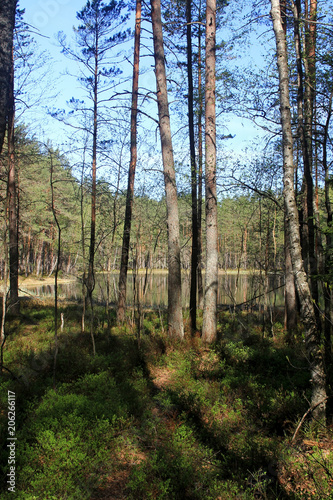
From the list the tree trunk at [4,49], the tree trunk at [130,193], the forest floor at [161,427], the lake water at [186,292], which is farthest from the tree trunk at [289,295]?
the tree trunk at [4,49]

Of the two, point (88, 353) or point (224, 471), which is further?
point (88, 353)

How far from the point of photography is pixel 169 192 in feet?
29.4

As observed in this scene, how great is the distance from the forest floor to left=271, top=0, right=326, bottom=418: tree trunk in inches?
11.0

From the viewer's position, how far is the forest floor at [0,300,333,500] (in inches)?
132

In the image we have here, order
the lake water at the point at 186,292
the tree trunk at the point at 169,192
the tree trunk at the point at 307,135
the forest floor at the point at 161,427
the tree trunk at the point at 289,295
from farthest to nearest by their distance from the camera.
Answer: the tree trunk at the point at 289,295 → the lake water at the point at 186,292 → the tree trunk at the point at 169,192 → the tree trunk at the point at 307,135 → the forest floor at the point at 161,427

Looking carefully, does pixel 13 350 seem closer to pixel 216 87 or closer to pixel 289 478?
pixel 289 478

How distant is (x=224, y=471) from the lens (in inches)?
140

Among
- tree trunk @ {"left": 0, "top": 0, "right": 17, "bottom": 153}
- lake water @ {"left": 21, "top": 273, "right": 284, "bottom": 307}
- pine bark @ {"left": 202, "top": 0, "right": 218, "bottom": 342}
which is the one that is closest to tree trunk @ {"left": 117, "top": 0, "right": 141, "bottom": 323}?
lake water @ {"left": 21, "top": 273, "right": 284, "bottom": 307}

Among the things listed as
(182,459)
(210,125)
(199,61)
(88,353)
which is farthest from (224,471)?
(199,61)

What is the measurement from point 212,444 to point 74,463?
184cm

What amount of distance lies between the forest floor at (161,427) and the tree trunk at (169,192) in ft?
4.44

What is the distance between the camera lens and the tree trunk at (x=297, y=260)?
4.35 metres

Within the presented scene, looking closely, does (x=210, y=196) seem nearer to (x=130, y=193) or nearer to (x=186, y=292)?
(x=130, y=193)

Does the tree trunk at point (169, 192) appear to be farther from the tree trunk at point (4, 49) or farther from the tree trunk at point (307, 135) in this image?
the tree trunk at point (4, 49)
